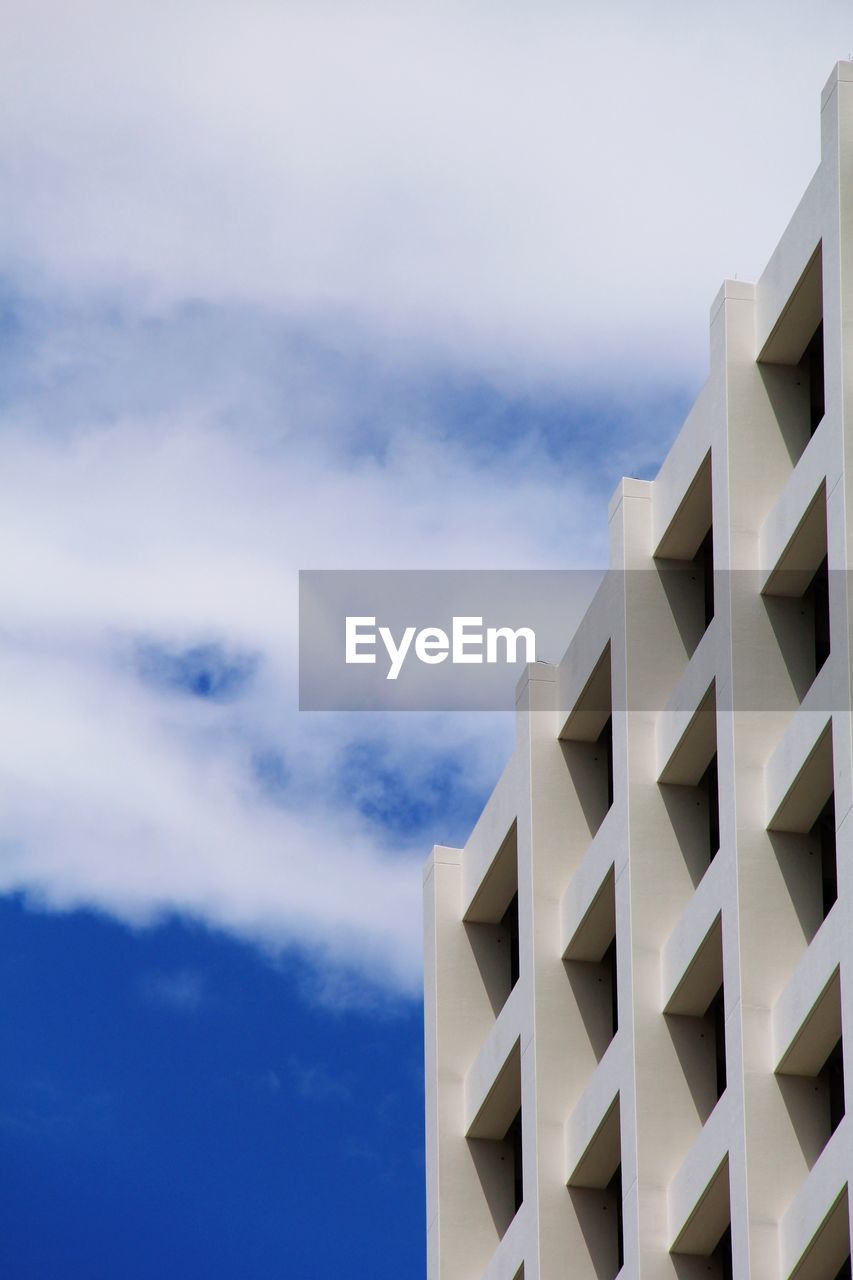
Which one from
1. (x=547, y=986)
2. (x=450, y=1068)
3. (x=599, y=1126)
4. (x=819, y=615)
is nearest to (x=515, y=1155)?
(x=450, y=1068)

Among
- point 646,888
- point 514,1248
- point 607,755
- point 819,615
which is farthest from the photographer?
point 607,755

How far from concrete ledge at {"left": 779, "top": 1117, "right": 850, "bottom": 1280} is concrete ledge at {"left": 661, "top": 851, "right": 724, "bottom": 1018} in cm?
473

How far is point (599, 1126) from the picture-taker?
47250 mm

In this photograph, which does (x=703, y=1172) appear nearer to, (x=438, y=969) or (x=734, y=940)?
(x=734, y=940)

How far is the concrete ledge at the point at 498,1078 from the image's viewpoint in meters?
52.1

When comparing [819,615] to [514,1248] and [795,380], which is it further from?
[514,1248]

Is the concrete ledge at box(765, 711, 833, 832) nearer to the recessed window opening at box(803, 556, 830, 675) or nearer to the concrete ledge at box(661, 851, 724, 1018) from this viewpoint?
the concrete ledge at box(661, 851, 724, 1018)

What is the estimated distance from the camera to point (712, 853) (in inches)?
1826

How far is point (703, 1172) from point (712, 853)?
6.06 m

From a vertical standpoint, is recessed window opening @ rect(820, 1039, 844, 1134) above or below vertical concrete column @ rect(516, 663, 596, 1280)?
below

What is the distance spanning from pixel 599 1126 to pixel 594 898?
3977 millimetres

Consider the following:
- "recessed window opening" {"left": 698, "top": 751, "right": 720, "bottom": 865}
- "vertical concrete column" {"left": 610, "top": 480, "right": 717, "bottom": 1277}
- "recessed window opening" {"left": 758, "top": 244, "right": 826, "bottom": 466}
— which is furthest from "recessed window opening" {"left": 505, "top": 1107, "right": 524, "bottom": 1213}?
"recessed window opening" {"left": 758, "top": 244, "right": 826, "bottom": 466}

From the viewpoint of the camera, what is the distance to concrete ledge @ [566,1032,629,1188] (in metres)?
46.3

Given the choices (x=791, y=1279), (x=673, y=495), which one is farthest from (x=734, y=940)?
(x=673, y=495)
